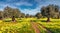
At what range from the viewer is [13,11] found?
111 meters

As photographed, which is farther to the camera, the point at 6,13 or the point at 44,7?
the point at 6,13

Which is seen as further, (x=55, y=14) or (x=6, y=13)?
(x=6, y=13)

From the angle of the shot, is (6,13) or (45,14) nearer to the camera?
(45,14)

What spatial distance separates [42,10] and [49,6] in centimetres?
536

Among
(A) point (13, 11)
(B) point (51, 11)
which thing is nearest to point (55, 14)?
(B) point (51, 11)

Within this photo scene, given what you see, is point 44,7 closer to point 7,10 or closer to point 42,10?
point 42,10

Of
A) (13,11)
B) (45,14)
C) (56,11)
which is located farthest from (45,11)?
(13,11)

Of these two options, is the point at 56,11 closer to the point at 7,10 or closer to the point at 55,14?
the point at 55,14

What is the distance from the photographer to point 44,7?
335 ft

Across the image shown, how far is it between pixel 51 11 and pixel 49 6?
4491 mm

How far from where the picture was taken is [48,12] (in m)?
99.3

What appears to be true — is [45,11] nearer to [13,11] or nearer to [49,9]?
[49,9]

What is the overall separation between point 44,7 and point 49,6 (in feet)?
11.1

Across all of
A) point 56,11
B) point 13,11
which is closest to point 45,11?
point 56,11
